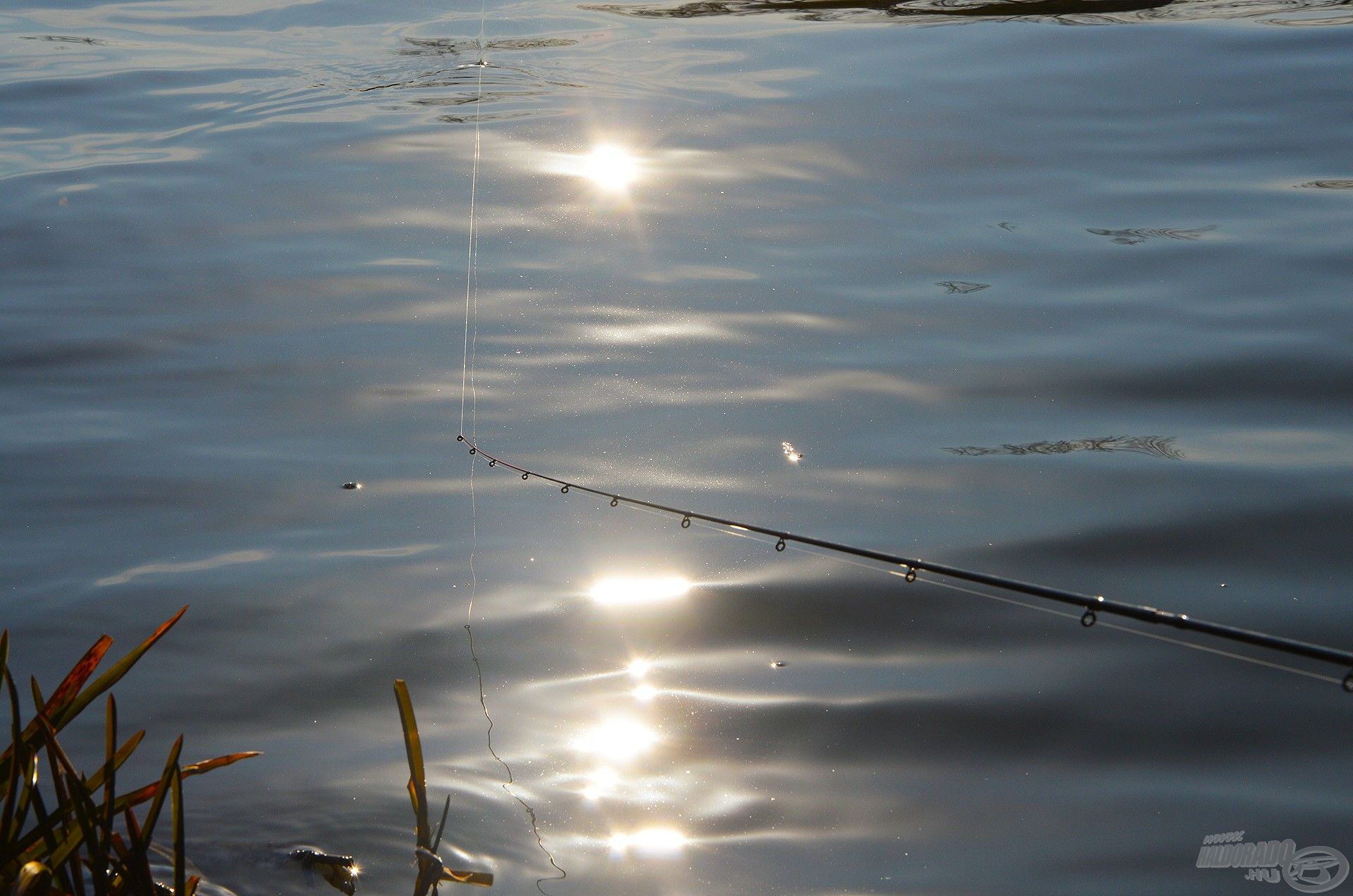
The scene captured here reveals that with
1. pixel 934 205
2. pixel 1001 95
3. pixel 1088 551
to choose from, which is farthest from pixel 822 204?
pixel 1088 551

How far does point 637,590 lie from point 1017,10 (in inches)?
331

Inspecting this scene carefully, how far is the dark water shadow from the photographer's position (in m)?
10.5

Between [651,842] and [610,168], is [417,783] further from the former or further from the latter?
[610,168]

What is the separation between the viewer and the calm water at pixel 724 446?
3.15 m

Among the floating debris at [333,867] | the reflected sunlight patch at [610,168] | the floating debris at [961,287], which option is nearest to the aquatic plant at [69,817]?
the floating debris at [333,867]

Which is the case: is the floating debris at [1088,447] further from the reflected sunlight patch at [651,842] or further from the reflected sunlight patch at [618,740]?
the reflected sunlight patch at [651,842]

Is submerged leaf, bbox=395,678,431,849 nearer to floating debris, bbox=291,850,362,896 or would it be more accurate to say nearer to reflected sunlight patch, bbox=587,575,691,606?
floating debris, bbox=291,850,362,896

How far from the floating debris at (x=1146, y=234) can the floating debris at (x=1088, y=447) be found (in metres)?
2.02

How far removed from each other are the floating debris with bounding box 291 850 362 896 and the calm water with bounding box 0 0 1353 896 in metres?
0.04

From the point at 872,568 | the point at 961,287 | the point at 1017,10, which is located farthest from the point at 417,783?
the point at 1017,10

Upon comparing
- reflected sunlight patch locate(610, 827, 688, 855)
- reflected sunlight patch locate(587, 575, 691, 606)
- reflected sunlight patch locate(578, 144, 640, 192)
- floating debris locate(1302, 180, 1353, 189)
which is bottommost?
reflected sunlight patch locate(610, 827, 688, 855)

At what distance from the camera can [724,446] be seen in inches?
197

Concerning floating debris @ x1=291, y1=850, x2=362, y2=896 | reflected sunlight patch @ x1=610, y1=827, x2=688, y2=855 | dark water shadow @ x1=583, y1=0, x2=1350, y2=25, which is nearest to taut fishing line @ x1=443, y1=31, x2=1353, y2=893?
reflected sunlight patch @ x1=610, y1=827, x2=688, y2=855

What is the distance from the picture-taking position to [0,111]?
994 centimetres
